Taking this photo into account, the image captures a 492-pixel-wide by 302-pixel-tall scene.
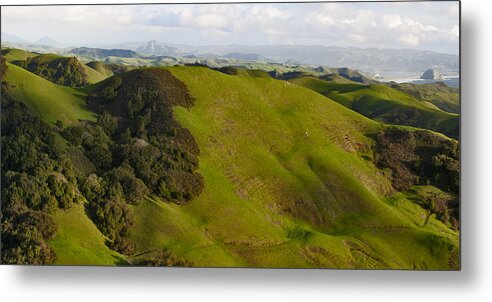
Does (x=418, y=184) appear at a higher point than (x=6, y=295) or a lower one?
higher

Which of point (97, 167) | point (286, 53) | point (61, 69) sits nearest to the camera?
point (97, 167)

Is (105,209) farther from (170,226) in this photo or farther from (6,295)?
(6,295)

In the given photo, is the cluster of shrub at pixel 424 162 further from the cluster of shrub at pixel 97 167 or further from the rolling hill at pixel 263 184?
the cluster of shrub at pixel 97 167

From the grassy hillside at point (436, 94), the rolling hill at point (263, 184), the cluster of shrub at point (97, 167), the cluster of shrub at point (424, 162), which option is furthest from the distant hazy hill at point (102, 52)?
the grassy hillside at point (436, 94)

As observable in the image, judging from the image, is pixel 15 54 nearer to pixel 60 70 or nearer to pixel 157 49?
pixel 60 70

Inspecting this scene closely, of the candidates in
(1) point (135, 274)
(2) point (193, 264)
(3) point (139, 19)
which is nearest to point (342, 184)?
(2) point (193, 264)

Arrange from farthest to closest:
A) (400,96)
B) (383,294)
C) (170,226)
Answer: (400,96)
(170,226)
(383,294)

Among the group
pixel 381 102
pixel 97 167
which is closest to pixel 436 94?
pixel 381 102
